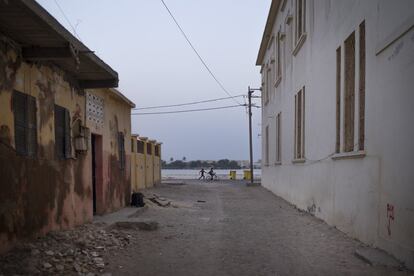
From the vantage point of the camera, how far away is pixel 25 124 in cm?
717

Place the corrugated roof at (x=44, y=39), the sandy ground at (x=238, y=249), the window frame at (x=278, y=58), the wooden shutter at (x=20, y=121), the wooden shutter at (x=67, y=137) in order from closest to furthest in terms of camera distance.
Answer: the corrugated roof at (x=44, y=39) < the sandy ground at (x=238, y=249) < the wooden shutter at (x=20, y=121) < the wooden shutter at (x=67, y=137) < the window frame at (x=278, y=58)

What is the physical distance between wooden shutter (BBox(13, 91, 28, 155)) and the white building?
542 cm

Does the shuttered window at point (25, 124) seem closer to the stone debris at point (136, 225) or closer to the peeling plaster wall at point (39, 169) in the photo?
the peeling plaster wall at point (39, 169)

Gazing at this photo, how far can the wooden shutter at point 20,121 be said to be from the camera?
6.83 m

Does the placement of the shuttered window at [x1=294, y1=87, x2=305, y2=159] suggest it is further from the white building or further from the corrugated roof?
the corrugated roof

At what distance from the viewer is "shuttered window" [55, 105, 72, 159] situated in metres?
8.70

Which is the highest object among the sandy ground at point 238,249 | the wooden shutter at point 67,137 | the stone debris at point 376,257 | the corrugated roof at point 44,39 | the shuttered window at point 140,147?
the corrugated roof at point 44,39

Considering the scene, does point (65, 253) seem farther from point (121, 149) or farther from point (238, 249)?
point (121, 149)

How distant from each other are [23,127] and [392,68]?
18.1 ft

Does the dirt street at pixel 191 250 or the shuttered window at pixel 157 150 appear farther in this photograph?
the shuttered window at pixel 157 150

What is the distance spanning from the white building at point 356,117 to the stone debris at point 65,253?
4224 mm

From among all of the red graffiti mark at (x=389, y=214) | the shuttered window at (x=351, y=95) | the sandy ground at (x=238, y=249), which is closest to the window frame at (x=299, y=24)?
the shuttered window at (x=351, y=95)

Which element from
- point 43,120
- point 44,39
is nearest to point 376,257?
point 43,120

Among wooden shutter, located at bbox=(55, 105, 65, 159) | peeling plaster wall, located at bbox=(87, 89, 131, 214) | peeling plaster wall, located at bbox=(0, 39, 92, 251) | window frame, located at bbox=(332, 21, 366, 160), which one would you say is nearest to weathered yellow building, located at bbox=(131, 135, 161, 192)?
peeling plaster wall, located at bbox=(87, 89, 131, 214)
